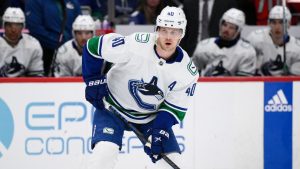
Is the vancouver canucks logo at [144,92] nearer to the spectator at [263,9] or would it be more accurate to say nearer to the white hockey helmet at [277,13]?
the white hockey helmet at [277,13]

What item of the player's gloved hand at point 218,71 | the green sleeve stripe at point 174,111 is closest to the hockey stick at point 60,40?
the player's gloved hand at point 218,71

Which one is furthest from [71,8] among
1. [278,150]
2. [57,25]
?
[278,150]

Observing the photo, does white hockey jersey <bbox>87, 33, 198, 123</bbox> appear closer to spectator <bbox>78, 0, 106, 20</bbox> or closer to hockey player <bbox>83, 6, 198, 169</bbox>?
hockey player <bbox>83, 6, 198, 169</bbox>

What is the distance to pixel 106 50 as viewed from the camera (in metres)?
4.75

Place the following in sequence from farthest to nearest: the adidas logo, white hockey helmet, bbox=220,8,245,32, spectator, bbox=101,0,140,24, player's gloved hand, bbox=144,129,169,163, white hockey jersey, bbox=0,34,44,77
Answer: spectator, bbox=101,0,140,24 < white hockey helmet, bbox=220,8,245,32 < white hockey jersey, bbox=0,34,44,77 < the adidas logo < player's gloved hand, bbox=144,129,169,163

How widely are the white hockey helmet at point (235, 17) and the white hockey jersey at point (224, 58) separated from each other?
15 cm

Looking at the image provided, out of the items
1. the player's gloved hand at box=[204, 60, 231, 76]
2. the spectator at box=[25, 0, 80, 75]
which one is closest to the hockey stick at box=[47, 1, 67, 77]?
the spectator at box=[25, 0, 80, 75]

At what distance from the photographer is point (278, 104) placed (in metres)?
6.05

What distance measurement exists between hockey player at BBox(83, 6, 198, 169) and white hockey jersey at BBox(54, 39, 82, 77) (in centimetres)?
169

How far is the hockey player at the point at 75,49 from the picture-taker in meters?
6.55

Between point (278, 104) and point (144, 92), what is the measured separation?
5.17ft

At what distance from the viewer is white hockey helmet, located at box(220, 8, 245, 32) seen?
6.74m

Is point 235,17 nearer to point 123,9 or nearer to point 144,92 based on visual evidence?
point 123,9

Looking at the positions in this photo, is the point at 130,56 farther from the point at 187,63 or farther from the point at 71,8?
the point at 71,8
